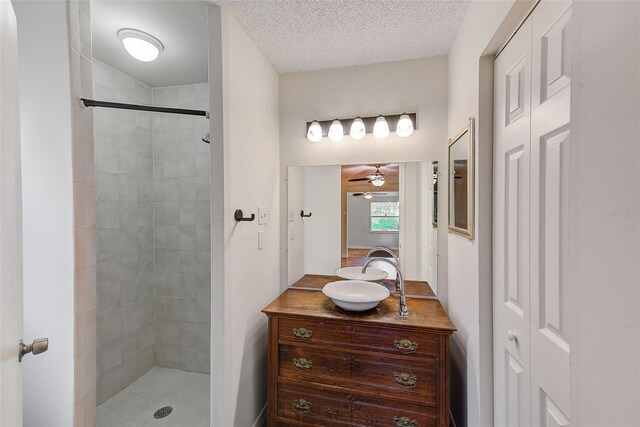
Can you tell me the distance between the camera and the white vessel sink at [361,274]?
2.00 meters

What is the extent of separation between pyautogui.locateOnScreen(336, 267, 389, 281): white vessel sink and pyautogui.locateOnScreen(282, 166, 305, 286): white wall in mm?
344

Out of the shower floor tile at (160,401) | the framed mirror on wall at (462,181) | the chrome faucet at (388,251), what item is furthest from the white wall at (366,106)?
the shower floor tile at (160,401)

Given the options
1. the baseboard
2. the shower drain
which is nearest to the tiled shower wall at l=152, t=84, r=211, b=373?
the shower drain

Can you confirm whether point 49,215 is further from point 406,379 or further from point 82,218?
point 406,379

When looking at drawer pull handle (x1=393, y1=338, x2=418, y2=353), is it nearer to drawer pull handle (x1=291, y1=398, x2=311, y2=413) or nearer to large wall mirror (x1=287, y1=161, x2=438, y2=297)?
large wall mirror (x1=287, y1=161, x2=438, y2=297)

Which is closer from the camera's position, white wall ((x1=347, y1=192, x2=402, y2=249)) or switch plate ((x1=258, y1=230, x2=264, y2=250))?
switch plate ((x1=258, y1=230, x2=264, y2=250))

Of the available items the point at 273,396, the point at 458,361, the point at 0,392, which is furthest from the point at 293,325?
the point at 0,392

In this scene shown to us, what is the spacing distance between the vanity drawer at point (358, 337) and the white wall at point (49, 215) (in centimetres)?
104

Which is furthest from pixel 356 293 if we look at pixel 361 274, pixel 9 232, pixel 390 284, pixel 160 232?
pixel 160 232

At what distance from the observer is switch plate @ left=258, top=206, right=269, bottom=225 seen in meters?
1.79

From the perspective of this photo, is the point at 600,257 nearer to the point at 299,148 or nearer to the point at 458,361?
the point at 458,361

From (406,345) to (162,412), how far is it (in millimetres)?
1866

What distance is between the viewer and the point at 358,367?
152cm

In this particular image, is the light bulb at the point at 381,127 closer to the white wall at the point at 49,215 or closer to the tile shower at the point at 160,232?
the tile shower at the point at 160,232
